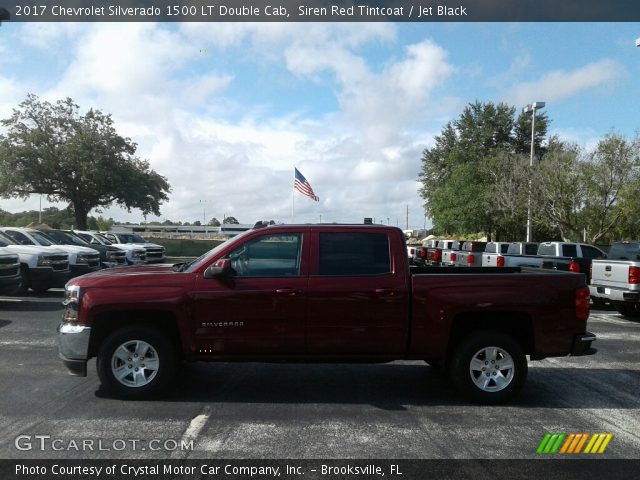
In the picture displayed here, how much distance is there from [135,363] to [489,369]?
369 cm

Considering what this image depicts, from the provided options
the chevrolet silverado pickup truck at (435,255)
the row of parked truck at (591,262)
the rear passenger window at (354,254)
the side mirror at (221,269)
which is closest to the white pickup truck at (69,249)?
the row of parked truck at (591,262)

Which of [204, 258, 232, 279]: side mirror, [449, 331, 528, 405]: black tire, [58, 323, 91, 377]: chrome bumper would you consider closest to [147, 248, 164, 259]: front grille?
[58, 323, 91, 377]: chrome bumper

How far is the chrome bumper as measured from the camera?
18.5 ft

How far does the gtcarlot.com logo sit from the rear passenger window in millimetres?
2161

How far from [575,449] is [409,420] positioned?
1.44 metres

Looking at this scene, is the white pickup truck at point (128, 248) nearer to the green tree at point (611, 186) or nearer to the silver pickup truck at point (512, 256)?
the silver pickup truck at point (512, 256)

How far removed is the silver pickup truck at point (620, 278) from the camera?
1150 cm

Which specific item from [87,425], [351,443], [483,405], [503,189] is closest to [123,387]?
→ [87,425]

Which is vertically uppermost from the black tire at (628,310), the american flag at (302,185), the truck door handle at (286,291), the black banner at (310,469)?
the american flag at (302,185)

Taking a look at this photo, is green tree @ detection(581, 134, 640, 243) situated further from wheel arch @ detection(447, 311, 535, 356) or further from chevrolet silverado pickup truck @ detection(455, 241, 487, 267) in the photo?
wheel arch @ detection(447, 311, 535, 356)

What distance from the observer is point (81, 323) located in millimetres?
5656

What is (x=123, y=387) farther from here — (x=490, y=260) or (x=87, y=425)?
(x=490, y=260)

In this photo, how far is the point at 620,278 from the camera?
38.9ft

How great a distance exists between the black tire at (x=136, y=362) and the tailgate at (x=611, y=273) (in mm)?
9930
